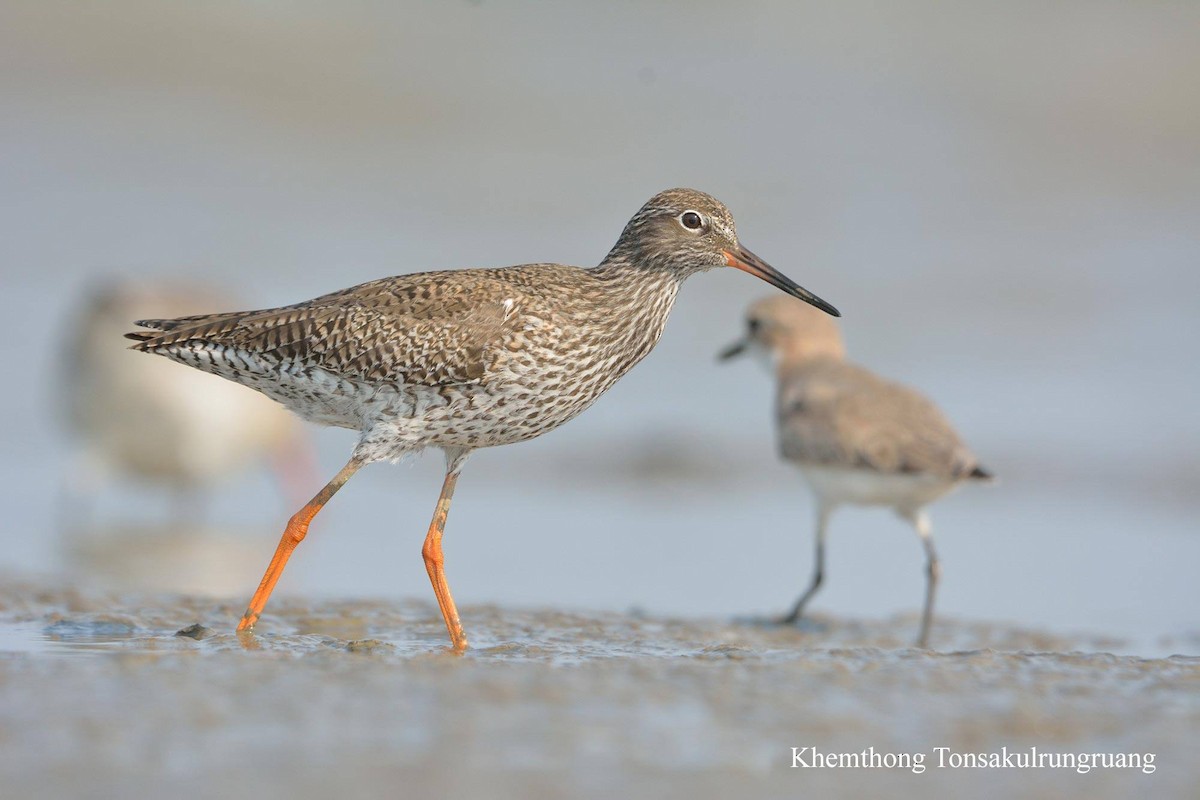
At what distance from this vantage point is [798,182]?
19516 mm

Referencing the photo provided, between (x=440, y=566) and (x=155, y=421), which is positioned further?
(x=155, y=421)

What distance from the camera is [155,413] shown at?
11953 millimetres

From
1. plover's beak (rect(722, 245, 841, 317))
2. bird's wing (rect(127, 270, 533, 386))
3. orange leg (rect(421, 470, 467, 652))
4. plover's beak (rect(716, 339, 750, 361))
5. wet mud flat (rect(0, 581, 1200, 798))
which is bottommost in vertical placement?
wet mud flat (rect(0, 581, 1200, 798))

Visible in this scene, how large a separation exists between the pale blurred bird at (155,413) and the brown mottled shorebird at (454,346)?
4.84 metres

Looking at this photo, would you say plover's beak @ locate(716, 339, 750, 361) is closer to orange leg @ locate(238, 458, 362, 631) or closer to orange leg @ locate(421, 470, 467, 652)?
orange leg @ locate(421, 470, 467, 652)

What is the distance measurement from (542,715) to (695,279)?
11.6 meters

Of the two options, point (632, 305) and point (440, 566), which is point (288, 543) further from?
point (632, 305)

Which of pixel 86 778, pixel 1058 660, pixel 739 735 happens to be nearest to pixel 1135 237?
pixel 1058 660

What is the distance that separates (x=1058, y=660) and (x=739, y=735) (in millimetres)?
1867

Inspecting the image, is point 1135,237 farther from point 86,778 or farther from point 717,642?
point 86,778

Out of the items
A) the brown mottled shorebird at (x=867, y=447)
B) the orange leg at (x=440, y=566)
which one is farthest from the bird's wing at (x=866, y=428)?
the orange leg at (x=440, y=566)

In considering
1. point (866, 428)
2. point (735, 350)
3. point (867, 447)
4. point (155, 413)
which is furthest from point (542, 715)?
point (155, 413)

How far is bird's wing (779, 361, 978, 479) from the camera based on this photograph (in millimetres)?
8719

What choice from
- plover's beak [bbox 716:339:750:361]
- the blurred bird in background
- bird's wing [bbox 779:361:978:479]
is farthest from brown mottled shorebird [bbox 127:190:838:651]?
the blurred bird in background
